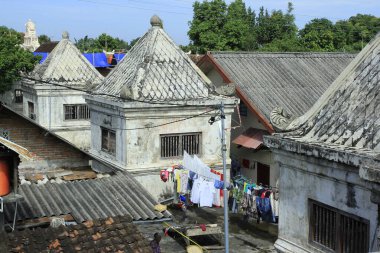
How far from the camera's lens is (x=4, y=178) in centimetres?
1012

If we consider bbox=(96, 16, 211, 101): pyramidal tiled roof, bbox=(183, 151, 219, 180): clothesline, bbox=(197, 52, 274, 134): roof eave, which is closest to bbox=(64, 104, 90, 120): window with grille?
bbox=(197, 52, 274, 134): roof eave

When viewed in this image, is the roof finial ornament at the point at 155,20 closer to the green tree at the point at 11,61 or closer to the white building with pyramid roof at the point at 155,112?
the white building with pyramid roof at the point at 155,112

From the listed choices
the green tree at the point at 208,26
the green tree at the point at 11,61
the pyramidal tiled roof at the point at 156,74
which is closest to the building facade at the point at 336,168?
the pyramidal tiled roof at the point at 156,74

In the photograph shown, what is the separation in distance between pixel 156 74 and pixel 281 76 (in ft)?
27.8

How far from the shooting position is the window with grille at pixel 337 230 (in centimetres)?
975

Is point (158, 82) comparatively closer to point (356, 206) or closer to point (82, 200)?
point (82, 200)

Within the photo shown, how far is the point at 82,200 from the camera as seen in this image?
14.7 meters

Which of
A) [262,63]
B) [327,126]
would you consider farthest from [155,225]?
[262,63]

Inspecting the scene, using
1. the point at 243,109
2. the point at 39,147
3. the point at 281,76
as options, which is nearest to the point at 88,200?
the point at 39,147

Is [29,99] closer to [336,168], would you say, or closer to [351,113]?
[351,113]

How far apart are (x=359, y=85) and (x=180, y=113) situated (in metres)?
10.1

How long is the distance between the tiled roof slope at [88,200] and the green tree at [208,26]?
4274cm

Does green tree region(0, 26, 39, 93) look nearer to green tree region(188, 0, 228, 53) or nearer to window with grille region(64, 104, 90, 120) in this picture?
window with grille region(64, 104, 90, 120)

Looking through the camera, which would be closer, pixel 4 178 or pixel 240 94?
pixel 4 178
